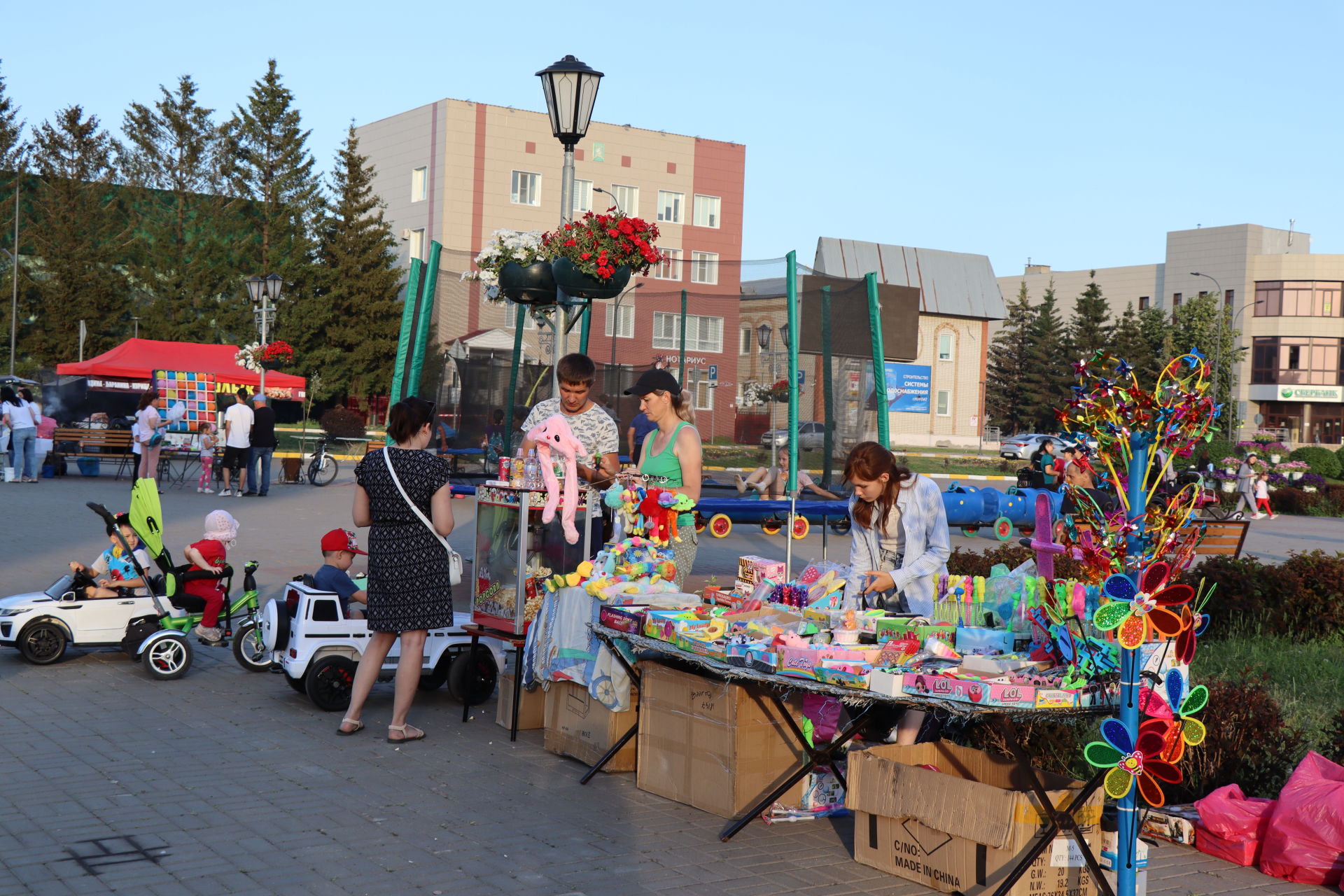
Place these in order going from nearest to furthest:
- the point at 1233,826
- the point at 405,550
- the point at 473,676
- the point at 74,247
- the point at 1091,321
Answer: the point at 1233,826 → the point at 405,550 → the point at 473,676 → the point at 74,247 → the point at 1091,321

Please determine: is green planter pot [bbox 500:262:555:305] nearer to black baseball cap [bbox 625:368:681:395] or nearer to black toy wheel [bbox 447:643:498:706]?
black baseball cap [bbox 625:368:681:395]

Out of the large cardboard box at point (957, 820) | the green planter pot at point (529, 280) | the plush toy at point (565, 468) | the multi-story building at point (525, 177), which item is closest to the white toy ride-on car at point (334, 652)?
the plush toy at point (565, 468)

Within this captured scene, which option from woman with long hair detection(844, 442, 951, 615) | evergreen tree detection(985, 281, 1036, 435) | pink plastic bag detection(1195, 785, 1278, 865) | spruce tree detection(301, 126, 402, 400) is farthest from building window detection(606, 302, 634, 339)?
evergreen tree detection(985, 281, 1036, 435)

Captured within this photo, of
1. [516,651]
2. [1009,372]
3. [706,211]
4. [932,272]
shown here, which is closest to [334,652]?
[516,651]

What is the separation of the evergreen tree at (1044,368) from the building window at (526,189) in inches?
1376

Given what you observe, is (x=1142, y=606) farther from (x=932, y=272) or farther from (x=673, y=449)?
(x=932, y=272)

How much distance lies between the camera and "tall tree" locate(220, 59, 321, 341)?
5828 centimetres

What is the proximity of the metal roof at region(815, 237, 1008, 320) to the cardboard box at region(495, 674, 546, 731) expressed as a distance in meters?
63.5

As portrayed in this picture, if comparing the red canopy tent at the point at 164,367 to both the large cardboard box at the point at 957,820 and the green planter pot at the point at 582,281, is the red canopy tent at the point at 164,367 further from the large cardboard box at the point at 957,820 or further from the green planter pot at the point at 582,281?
the large cardboard box at the point at 957,820

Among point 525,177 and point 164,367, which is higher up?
point 525,177

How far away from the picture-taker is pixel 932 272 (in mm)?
74688

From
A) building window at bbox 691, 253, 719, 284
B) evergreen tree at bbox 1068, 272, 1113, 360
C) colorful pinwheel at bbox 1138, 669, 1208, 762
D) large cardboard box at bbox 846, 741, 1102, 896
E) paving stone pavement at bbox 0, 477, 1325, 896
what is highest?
evergreen tree at bbox 1068, 272, 1113, 360

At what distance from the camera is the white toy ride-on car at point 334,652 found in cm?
734

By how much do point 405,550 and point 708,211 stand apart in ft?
179
